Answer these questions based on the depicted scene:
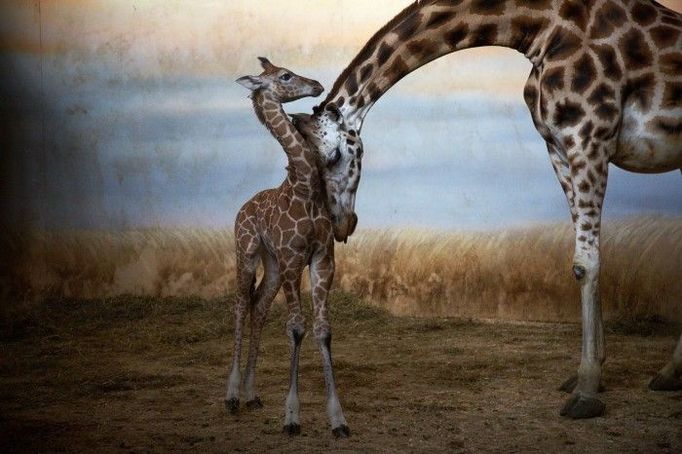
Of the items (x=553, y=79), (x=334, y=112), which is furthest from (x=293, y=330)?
(x=553, y=79)

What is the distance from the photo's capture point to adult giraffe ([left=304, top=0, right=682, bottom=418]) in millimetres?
4746

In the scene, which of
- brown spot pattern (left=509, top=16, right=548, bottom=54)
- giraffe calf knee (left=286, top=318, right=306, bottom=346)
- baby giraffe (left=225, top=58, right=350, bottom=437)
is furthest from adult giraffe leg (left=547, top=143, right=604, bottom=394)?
giraffe calf knee (left=286, top=318, right=306, bottom=346)

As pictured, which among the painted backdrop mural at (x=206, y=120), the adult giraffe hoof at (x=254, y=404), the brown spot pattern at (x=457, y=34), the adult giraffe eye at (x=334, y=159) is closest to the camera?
the adult giraffe eye at (x=334, y=159)

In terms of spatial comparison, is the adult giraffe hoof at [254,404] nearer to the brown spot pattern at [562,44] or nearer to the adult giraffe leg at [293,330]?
the adult giraffe leg at [293,330]

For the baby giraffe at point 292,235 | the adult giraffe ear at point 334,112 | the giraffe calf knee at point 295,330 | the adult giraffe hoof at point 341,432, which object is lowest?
the adult giraffe hoof at point 341,432

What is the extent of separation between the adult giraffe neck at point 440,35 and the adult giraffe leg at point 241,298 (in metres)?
0.94

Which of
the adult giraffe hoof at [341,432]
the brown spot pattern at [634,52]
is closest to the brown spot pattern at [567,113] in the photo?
the brown spot pattern at [634,52]

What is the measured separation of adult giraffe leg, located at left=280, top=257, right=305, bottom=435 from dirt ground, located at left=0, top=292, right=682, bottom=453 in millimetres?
114

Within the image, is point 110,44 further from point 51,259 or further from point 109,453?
point 109,453

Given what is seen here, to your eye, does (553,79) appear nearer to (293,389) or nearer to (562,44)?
(562,44)

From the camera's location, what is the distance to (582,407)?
4660 millimetres

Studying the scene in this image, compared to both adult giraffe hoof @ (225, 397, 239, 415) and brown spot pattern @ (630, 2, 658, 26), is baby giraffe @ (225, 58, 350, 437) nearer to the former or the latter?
adult giraffe hoof @ (225, 397, 239, 415)

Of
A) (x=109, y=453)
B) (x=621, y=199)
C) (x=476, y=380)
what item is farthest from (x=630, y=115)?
(x=109, y=453)

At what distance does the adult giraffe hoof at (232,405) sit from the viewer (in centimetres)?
476
